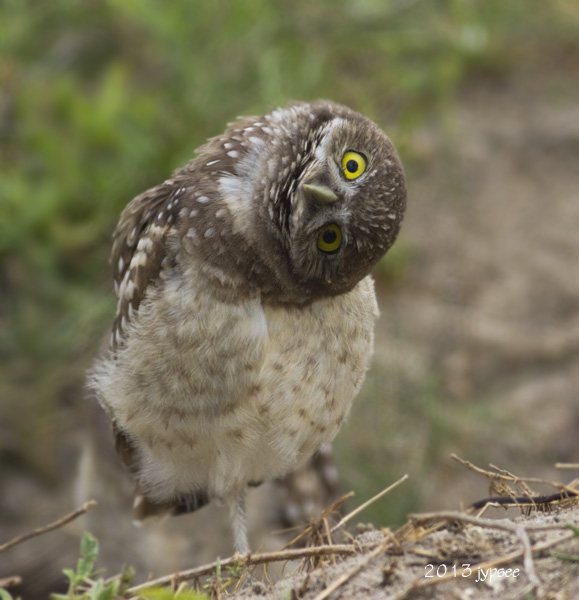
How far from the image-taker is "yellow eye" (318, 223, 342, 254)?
2.79 m

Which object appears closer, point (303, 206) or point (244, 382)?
point (303, 206)

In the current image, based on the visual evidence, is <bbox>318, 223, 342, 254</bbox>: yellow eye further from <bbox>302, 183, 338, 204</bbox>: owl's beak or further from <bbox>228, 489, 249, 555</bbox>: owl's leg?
<bbox>228, 489, 249, 555</bbox>: owl's leg

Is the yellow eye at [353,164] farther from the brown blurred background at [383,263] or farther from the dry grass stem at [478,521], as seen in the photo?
the brown blurred background at [383,263]

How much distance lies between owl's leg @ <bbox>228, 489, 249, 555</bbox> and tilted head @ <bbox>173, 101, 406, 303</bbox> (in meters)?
1.19

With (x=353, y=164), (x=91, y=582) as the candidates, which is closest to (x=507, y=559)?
(x=91, y=582)

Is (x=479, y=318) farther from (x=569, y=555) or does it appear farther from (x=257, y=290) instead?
(x=569, y=555)

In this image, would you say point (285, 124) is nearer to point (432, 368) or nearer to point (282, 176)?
point (282, 176)

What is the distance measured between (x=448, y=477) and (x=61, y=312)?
2960mm

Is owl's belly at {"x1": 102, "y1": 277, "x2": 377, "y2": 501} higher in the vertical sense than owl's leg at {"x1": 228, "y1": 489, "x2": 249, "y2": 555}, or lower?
higher

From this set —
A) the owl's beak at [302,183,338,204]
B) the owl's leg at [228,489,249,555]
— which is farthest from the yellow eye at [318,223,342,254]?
the owl's leg at [228,489,249,555]

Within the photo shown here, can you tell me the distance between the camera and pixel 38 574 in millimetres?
5246

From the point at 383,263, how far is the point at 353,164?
392 cm

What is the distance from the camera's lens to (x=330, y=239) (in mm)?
2814

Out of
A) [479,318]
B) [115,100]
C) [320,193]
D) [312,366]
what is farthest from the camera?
[479,318]
